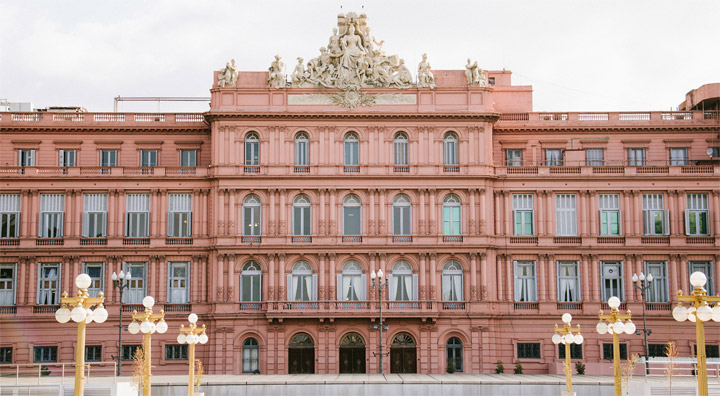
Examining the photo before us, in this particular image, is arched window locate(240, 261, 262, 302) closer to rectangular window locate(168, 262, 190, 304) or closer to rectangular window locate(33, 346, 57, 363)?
rectangular window locate(168, 262, 190, 304)

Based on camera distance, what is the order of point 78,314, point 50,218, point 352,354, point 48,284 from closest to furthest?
point 78,314 → point 352,354 → point 48,284 → point 50,218

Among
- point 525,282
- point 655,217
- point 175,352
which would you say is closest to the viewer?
point 175,352

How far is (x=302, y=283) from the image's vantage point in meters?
68.1

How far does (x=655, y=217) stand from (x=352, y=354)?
24342 mm

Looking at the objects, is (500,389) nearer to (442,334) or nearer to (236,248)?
(442,334)

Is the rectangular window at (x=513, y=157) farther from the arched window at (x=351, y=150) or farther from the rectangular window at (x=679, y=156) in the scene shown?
the arched window at (x=351, y=150)

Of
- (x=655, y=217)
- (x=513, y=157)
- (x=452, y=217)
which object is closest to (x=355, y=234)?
(x=452, y=217)

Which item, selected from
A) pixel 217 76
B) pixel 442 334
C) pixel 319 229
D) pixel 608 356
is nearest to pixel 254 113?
pixel 217 76

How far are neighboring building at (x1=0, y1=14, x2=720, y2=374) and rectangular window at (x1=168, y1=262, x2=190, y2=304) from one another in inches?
5.7

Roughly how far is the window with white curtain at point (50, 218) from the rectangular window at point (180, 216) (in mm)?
7777

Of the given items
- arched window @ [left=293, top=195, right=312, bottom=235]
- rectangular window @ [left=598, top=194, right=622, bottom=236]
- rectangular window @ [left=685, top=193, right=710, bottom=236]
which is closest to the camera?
Answer: arched window @ [left=293, top=195, right=312, bottom=235]

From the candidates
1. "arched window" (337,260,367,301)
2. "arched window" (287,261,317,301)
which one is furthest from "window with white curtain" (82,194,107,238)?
"arched window" (337,260,367,301)

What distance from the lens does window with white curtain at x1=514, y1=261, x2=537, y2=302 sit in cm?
6919

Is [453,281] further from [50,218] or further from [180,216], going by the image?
[50,218]
